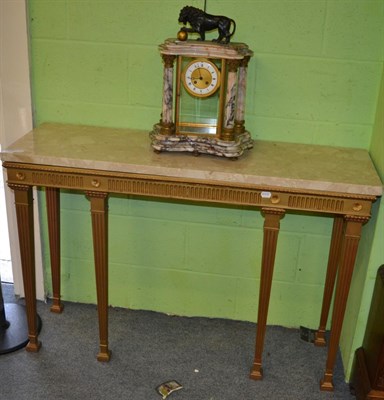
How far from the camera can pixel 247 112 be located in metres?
2.21

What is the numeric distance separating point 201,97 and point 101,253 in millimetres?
707

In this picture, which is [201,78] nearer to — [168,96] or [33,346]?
[168,96]

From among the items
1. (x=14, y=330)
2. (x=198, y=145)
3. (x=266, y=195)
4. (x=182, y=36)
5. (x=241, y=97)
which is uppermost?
(x=182, y=36)

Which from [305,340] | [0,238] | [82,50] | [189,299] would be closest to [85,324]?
[189,299]

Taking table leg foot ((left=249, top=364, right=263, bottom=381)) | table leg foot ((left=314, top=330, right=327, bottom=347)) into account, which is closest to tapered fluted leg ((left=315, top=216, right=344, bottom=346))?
table leg foot ((left=314, top=330, right=327, bottom=347))

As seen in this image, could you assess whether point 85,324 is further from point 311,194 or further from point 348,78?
point 348,78

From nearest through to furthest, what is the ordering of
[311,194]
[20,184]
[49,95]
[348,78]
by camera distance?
1. [311,194]
2. [20,184]
3. [348,78]
4. [49,95]

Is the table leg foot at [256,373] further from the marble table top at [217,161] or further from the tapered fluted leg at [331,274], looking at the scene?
the marble table top at [217,161]

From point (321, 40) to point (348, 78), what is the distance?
0.60ft

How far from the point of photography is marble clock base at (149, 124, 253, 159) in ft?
6.45

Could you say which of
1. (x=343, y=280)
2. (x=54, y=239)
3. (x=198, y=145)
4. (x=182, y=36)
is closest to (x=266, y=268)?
(x=343, y=280)

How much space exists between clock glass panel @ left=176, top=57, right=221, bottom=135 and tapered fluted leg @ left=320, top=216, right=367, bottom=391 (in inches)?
24.0

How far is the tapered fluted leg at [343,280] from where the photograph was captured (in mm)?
1905

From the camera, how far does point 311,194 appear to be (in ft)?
6.07
